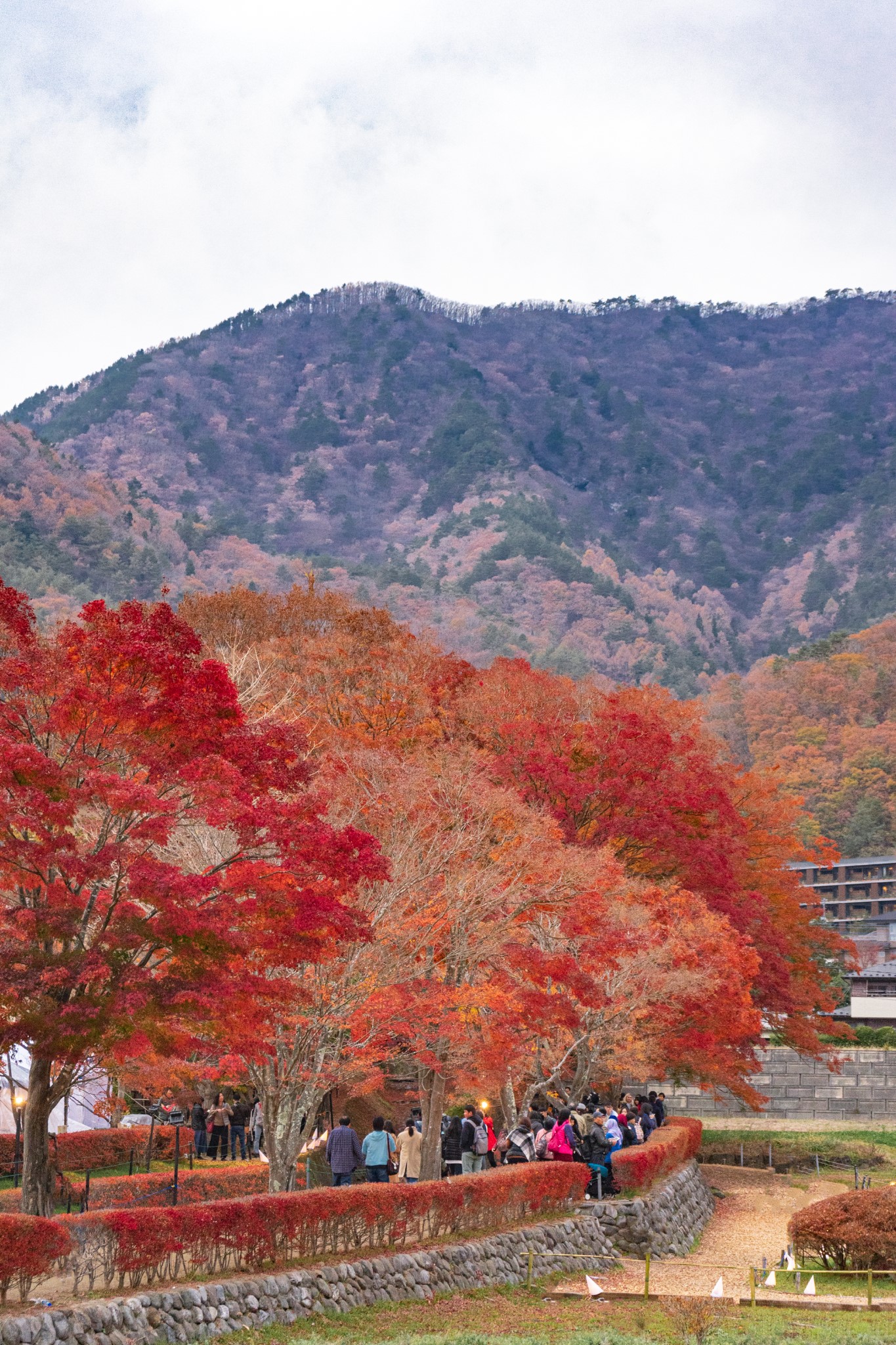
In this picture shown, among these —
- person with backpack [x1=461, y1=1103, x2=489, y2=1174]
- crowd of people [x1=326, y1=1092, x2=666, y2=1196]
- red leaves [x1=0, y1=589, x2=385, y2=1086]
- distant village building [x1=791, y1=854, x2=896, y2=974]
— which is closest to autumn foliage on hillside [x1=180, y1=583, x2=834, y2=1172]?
person with backpack [x1=461, y1=1103, x2=489, y2=1174]

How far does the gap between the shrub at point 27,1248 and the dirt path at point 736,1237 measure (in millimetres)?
9005

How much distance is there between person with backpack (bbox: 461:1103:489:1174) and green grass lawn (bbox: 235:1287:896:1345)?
343 cm

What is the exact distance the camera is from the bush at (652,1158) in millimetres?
22750

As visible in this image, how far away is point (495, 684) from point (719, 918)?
10280 millimetres

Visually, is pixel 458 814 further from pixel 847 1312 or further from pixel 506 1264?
pixel 847 1312

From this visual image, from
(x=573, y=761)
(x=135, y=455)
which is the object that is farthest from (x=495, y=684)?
(x=135, y=455)

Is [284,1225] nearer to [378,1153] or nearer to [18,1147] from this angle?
[378,1153]

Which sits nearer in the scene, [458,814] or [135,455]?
[458,814]

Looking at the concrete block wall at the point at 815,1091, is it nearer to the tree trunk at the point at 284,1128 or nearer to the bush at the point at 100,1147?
the bush at the point at 100,1147

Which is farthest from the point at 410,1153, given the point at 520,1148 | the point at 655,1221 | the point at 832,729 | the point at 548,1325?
the point at 832,729

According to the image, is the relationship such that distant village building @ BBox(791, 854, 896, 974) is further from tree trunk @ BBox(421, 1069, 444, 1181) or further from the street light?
the street light

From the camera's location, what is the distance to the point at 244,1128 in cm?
2759

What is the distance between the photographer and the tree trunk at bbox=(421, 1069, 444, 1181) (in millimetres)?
19422

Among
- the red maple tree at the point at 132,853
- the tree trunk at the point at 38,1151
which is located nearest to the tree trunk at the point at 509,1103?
the red maple tree at the point at 132,853
